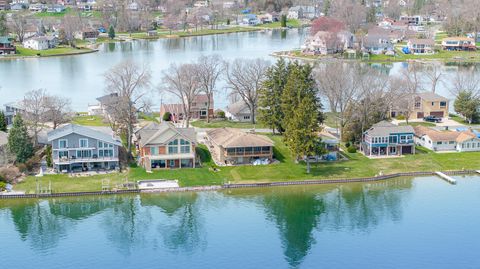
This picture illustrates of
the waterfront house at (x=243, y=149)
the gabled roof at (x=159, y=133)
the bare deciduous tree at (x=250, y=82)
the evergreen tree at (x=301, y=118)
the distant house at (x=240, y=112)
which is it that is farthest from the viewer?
the distant house at (x=240, y=112)

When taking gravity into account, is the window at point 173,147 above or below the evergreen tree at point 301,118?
below

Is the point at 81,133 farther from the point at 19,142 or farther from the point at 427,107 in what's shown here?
the point at 427,107

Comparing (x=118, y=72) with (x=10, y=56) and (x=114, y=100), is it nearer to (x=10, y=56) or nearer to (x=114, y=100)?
(x=114, y=100)

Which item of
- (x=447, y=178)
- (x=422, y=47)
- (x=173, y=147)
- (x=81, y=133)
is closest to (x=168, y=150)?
(x=173, y=147)

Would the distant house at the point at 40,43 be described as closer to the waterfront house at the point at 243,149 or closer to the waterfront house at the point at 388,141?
the waterfront house at the point at 243,149

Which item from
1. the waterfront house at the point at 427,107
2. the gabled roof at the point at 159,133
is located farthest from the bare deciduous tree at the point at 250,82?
the waterfront house at the point at 427,107

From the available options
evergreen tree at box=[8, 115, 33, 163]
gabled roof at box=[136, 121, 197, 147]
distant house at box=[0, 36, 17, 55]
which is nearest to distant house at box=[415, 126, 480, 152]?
gabled roof at box=[136, 121, 197, 147]

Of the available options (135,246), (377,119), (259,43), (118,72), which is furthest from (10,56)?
(135,246)
